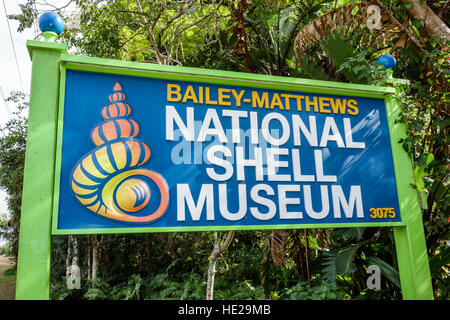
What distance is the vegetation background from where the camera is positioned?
10.8 feet

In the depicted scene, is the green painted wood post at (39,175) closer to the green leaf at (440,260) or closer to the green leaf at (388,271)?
the green leaf at (388,271)

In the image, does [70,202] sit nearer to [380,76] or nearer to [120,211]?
[120,211]

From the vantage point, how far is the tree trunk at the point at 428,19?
3.35 metres

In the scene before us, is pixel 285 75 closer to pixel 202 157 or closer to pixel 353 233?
pixel 353 233

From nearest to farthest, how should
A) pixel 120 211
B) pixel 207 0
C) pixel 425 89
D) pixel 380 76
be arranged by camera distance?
pixel 120 211 < pixel 380 76 < pixel 425 89 < pixel 207 0

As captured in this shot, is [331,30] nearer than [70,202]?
No

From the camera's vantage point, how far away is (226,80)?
2.63m

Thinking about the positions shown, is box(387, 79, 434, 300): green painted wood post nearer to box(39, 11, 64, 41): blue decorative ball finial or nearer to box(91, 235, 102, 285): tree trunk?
box(39, 11, 64, 41): blue decorative ball finial

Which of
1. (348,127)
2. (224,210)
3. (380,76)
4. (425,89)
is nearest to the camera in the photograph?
(224,210)

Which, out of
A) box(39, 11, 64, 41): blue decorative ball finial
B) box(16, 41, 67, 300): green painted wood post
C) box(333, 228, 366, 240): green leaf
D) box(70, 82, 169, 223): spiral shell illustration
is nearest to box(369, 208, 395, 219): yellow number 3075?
box(333, 228, 366, 240): green leaf
